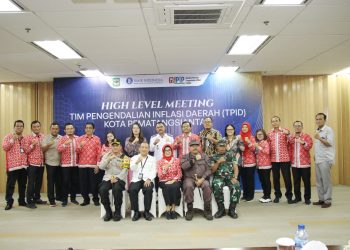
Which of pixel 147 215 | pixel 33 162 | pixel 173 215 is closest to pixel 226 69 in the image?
pixel 173 215

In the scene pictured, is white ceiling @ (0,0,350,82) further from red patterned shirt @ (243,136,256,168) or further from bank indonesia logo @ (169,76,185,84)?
red patterned shirt @ (243,136,256,168)

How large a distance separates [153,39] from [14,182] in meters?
3.79

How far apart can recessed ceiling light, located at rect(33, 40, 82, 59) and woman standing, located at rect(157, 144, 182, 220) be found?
2.33 meters

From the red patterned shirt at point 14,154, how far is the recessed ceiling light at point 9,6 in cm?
300

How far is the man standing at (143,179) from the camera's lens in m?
5.05

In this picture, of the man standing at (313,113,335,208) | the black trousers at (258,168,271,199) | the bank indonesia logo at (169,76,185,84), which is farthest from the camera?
the bank indonesia logo at (169,76,185,84)

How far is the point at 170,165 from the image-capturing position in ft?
17.4

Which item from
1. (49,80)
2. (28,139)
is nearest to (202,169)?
(28,139)

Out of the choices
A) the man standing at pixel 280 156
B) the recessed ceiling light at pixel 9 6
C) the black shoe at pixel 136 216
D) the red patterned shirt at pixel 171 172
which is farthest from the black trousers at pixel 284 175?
the recessed ceiling light at pixel 9 6

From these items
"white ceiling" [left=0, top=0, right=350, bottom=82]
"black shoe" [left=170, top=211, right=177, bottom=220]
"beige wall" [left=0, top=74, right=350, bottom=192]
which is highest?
"white ceiling" [left=0, top=0, right=350, bottom=82]

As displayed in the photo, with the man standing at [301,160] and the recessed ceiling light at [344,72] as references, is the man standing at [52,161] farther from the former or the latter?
the recessed ceiling light at [344,72]

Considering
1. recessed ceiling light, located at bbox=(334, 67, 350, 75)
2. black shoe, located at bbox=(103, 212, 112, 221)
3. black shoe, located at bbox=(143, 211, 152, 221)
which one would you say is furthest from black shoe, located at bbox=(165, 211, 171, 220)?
recessed ceiling light, located at bbox=(334, 67, 350, 75)

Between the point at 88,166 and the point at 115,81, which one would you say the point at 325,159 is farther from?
the point at 115,81

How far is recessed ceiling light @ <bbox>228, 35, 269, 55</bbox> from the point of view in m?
4.92
